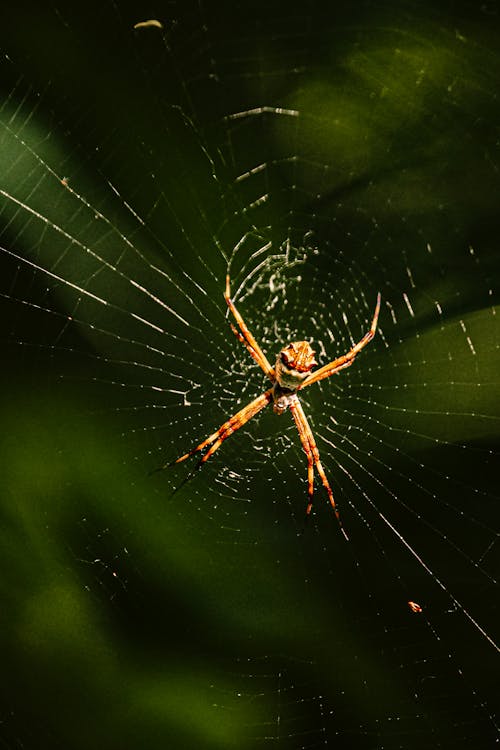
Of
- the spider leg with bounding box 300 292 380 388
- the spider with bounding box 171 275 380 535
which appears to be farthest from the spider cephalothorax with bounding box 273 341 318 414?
the spider leg with bounding box 300 292 380 388

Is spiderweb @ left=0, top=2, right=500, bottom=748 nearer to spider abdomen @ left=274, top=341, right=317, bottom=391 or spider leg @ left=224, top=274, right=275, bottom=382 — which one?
spider leg @ left=224, top=274, right=275, bottom=382

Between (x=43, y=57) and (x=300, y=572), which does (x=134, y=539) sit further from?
(x=43, y=57)

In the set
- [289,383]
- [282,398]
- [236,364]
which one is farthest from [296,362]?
[236,364]

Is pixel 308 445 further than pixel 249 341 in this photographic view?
Yes

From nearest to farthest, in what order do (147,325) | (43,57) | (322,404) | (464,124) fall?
(43,57) → (464,124) → (147,325) → (322,404)

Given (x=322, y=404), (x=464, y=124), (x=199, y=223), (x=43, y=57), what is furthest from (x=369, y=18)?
(x=322, y=404)

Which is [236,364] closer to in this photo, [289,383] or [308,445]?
[289,383]

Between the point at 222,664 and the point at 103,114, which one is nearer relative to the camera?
the point at 103,114
